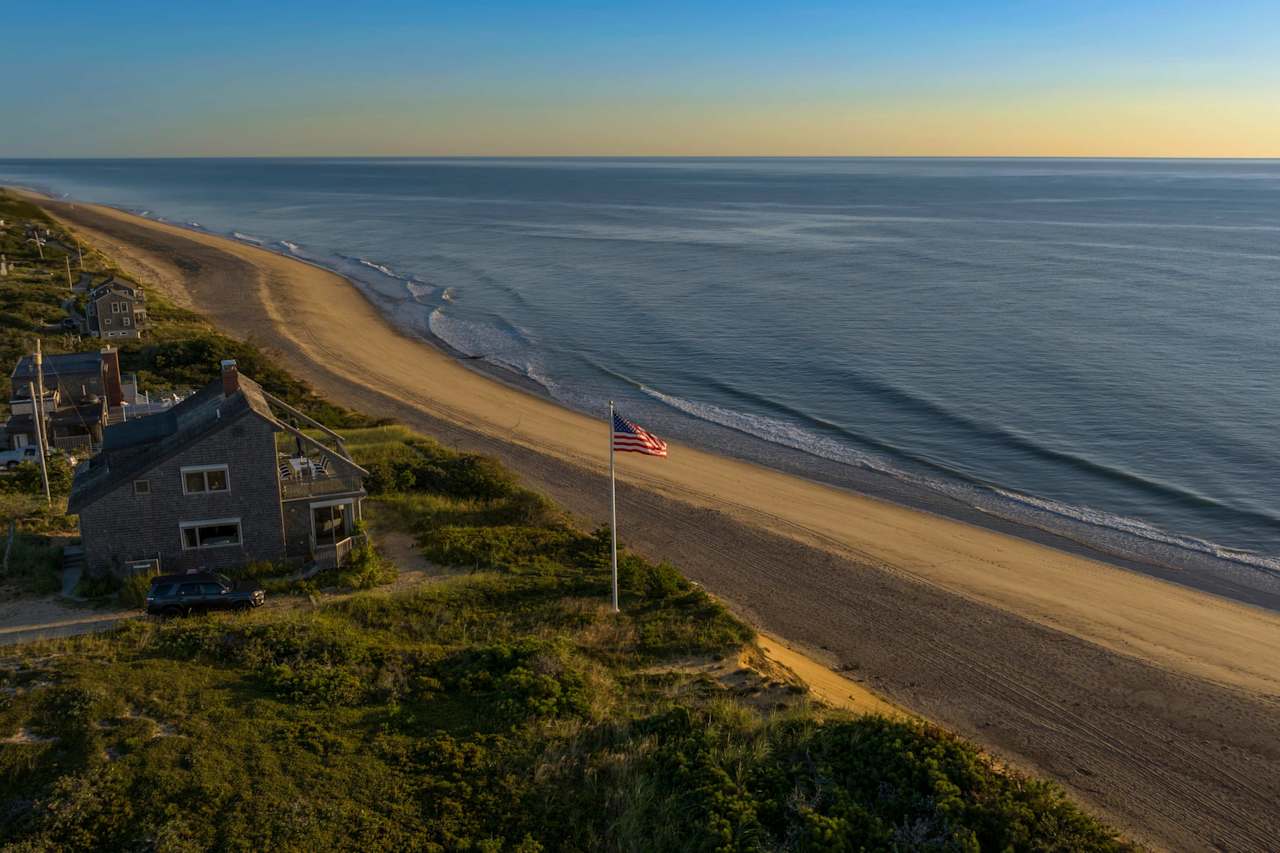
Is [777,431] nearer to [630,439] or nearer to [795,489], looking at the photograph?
[795,489]

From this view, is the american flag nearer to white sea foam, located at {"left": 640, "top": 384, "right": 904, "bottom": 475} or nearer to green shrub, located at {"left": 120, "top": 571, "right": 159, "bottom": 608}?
green shrub, located at {"left": 120, "top": 571, "right": 159, "bottom": 608}

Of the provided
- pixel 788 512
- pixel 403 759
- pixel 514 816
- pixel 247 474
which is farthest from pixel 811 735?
pixel 788 512

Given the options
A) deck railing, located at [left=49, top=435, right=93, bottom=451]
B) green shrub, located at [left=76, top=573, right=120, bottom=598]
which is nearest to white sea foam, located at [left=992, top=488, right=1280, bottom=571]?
green shrub, located at [left=76, top=573, right=120, bottom=598]

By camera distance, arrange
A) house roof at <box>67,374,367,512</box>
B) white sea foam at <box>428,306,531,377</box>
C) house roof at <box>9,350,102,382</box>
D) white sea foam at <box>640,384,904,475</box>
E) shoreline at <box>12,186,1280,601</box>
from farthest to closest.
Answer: white sea foam at <box>428,306,531,377</box> < white sea foam at <box>640,384,904,475</box> < house roof at <box>9,350,102,382</box> < shoreline at <box>12,186,1280,601</box> < house roof at <box>67,374,367,512</box>

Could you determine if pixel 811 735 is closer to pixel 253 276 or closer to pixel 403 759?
pixel 403 759

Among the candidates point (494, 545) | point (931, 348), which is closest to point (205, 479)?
point (494, 545)
